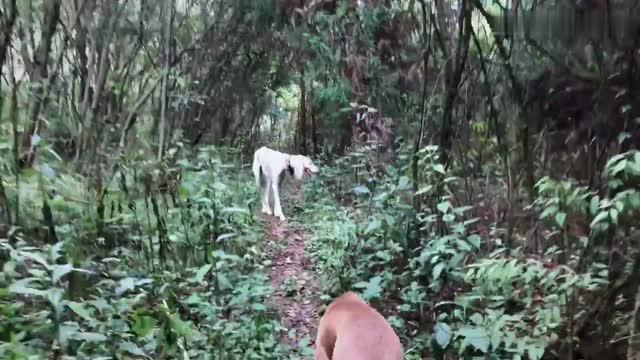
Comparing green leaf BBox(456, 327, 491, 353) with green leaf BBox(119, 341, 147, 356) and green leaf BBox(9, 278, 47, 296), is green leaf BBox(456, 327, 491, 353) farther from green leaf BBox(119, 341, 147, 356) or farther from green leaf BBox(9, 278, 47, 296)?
green leaf BBox(9, 278, 47, 296)

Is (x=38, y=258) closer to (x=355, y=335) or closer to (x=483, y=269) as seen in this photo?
(x=355, y=335)

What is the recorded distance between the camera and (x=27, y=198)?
4.18 metres

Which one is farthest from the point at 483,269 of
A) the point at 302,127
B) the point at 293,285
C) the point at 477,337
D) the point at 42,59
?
the point at 302,127

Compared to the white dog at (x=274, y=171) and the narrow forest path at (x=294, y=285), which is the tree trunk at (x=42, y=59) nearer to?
the narrow forest path at (x=294, y=285)

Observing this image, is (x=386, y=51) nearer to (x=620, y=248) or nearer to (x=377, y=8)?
(x=377, y=8)

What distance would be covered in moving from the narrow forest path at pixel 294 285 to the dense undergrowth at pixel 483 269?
271 millimetres

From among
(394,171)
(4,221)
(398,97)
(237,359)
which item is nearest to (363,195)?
(394,171)

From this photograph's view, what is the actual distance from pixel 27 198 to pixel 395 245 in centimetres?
282

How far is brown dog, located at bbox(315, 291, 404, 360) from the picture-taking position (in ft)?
9.79

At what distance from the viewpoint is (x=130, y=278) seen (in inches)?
134

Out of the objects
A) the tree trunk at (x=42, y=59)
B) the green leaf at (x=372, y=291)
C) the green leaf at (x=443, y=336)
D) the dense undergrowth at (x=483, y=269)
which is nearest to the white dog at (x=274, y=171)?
the dense undergrowth at (x=483, y=269)

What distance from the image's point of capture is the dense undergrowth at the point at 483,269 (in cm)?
348

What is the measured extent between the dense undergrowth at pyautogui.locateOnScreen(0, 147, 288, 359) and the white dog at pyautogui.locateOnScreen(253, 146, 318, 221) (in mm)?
3438

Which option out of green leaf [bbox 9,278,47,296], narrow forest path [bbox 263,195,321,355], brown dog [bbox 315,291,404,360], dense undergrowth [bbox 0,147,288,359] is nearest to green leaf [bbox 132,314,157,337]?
dense undergrowth [bbox 0,147,288,359]
